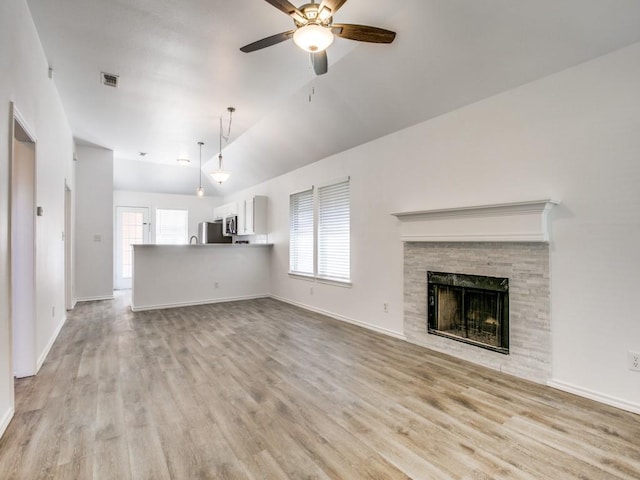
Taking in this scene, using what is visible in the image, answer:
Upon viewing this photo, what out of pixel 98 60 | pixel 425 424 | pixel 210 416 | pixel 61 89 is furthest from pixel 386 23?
pixel 61 89

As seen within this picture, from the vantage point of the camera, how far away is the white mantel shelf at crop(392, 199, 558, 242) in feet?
8.89

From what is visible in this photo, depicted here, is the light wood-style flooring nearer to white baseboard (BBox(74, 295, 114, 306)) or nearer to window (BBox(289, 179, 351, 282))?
window (BBox(289, 179, 351, 282))

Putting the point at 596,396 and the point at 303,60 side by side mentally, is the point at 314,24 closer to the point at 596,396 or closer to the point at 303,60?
the point at 303,60

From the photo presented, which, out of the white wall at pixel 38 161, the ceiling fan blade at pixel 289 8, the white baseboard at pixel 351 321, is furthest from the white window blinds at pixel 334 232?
the white wall at pixel 38 161

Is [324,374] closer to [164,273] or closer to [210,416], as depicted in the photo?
[210,416]

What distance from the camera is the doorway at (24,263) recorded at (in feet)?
9.54

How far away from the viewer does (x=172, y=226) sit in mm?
9617

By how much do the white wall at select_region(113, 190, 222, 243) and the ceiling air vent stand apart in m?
5.73

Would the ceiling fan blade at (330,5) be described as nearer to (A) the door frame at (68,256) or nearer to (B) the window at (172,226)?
(A) the door frame at (68,256)

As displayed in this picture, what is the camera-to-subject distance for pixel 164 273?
5.98 metres

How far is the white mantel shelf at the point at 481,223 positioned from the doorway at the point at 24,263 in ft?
12.0

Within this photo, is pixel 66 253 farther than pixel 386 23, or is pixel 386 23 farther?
pixel 66 253

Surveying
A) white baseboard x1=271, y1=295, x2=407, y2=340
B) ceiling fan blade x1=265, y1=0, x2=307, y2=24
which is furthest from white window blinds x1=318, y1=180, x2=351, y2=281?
ceiling fan blade x1=265, y1=0, x2=307, y2=24

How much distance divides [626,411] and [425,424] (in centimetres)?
147
